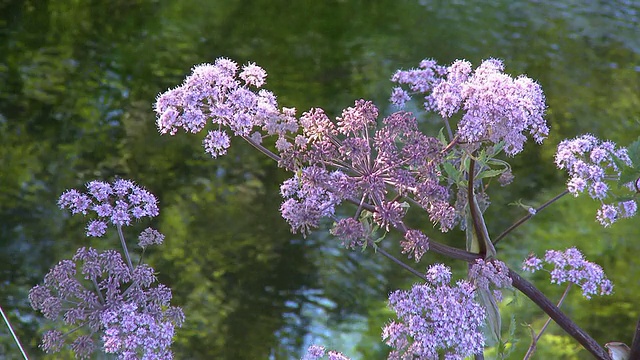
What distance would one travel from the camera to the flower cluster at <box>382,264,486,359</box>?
20.3 inches

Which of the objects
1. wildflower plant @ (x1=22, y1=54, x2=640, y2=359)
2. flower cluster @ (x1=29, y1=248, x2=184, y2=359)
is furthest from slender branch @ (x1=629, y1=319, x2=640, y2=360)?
flower cluster @ (x1=29, y1=248, x2=184, y2=359)

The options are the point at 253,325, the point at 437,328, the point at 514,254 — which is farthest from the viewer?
the point at 514,254

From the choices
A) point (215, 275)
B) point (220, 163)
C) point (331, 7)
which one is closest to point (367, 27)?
point (331, 7)

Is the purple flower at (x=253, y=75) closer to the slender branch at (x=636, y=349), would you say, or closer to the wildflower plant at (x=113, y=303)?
the wildflower plant at (x=113, y=303)

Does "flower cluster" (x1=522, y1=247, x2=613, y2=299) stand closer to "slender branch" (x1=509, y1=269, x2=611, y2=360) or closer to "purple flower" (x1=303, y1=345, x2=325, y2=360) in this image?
"slender branch" (x1=509, y1=269, x2=611, y2=360)

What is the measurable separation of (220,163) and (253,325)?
0.34 metres

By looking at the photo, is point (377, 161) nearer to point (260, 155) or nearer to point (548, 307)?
point (548, 307)

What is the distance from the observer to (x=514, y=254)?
129cm

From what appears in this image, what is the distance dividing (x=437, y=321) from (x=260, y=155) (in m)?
0.90

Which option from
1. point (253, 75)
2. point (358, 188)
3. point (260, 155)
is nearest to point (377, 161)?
point (358, 188)

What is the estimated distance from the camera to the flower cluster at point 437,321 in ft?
1.69

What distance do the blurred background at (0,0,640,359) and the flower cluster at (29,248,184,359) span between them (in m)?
0.50

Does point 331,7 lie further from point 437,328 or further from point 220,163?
point 437,328

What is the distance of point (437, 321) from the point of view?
0.52m
